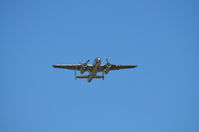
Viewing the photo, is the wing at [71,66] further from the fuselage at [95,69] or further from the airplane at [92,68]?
the fuselage at [95,69]

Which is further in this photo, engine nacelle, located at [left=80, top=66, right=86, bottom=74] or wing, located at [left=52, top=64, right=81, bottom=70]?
wing, located at [left=52, top=64, right=81, bottom=70]

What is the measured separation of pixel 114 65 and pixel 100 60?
288 inches

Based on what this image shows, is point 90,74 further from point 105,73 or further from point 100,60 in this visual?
point 100,60

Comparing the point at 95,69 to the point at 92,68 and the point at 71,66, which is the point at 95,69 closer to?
the point at 92,68

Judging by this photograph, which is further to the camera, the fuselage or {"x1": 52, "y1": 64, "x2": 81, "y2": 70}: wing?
{"x1": 52, "y1": 64, "x2": 81, "y2": 70}: wing

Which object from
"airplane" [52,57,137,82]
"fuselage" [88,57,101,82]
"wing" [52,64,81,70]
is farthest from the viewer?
"wing" [52,64,81,70]

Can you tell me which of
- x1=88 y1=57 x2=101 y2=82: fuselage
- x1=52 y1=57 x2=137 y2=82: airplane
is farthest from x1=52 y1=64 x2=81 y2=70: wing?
x1=88 y1=57 x2=101 y2=82: fuselage

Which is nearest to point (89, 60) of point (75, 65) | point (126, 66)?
point (75, 65)

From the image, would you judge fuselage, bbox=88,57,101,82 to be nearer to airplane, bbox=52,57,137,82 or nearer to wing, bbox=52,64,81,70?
airplane, bbox=52,57,137,82

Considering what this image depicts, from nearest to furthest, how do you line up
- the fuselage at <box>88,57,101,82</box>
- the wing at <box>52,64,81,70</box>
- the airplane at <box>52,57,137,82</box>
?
the fuselage at <box>88,57,101,82</box>, the airplane at <box>52,57,137,82</box>, the wing at <box>52,64,81,70</box>

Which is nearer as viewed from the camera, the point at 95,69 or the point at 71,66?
the point at 95,69

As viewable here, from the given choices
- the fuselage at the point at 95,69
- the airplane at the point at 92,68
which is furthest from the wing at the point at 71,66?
the fuselage at the point at 95,69

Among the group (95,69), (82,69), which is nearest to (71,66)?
(82,69)

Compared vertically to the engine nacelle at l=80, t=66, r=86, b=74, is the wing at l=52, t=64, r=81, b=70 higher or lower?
higher
